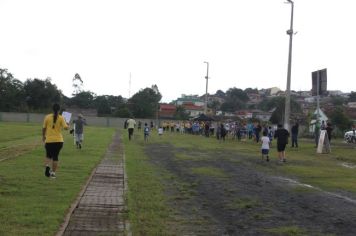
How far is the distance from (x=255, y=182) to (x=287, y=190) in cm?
168

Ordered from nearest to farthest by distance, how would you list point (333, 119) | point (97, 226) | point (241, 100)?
point (97, 226) → point (333, 119) → point (241, 100)

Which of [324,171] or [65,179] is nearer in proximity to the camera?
[65,179]

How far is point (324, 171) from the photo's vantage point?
19562 mm

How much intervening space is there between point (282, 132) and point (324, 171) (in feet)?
15.2

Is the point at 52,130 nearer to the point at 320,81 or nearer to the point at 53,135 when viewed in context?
the point at 53,135

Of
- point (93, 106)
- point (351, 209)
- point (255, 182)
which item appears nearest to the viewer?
point (351, 209)

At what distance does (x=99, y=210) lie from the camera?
9477 millimetres

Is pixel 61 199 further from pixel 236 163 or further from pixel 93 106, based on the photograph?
pixel 93 106

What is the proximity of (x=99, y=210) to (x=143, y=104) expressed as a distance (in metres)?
124

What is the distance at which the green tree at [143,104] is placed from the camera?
130 meters

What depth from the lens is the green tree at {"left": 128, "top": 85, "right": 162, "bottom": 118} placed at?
5134 inches

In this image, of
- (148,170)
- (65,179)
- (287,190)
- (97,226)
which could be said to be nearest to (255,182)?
(287,190)

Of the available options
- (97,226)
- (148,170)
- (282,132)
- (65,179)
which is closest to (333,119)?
(282,132)

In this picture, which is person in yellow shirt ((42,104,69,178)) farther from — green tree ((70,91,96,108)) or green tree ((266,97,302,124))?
green tree ((70,91,96,108))
